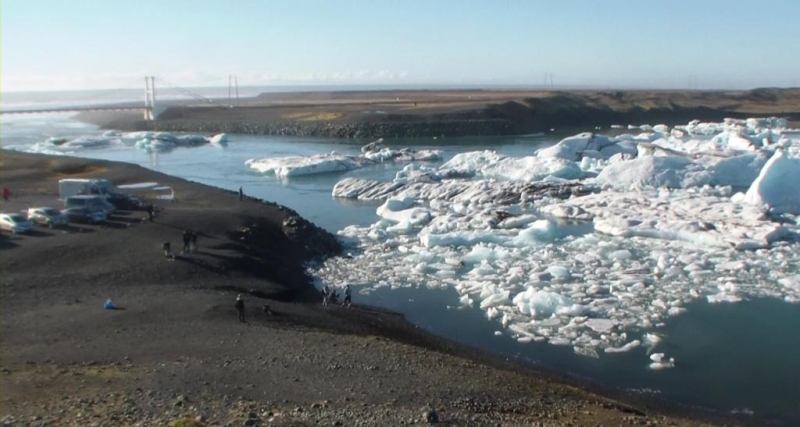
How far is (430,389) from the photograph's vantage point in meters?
8.75

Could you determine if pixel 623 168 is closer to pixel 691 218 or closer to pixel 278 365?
pixel 691 218

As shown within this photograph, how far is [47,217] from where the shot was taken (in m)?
16.8

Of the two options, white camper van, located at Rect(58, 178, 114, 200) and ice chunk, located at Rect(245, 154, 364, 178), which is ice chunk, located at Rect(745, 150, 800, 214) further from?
ice chunk, located at Rect(245, 154, 364, 178)

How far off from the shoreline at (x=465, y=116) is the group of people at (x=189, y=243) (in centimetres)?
3906

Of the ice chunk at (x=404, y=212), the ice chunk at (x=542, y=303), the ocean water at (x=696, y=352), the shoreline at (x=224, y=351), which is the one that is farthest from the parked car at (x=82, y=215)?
the ice chunk at (x=542, y=303)

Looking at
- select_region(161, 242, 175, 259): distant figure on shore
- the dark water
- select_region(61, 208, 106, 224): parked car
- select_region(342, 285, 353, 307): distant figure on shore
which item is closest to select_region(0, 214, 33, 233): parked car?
select_region(61, 208, 106, 224): parked car

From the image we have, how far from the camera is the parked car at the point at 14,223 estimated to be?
1597 centimetres

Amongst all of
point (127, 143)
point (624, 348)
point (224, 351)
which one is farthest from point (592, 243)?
point (127, 143)

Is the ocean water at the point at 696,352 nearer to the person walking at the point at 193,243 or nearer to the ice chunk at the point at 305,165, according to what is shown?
the person walking at the point at 193,243

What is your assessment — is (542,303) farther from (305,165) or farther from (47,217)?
(305,165)

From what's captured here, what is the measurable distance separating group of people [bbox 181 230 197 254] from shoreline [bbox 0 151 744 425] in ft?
0.71

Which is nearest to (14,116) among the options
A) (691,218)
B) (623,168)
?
(623,168)

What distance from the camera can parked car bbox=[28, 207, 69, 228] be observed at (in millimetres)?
16766

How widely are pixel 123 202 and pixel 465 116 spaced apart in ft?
133
